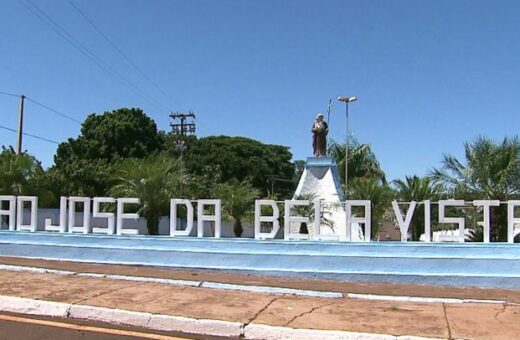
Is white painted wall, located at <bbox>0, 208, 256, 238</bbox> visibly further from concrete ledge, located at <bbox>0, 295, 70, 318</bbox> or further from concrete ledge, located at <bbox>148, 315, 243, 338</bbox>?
concrete ledge, located at <bbox>148, 315, 243, 338</bbox>

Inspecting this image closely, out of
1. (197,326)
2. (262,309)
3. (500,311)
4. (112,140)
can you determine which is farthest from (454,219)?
(112,140)

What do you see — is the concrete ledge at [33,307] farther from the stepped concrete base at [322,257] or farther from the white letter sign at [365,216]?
the white letter sign at [365,216]

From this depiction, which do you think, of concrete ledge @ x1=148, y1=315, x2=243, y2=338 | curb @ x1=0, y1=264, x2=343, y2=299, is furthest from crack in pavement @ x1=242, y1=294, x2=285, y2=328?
curb @ x1=0, y1=264, x2=343, y2=299

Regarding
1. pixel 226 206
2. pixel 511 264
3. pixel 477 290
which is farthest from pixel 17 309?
pixel 226 206

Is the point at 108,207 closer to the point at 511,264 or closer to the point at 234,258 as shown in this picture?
the point at 234,258

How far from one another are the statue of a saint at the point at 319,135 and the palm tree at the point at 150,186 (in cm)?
568

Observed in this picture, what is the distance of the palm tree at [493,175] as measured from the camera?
1523 cm

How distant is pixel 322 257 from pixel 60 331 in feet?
22.1

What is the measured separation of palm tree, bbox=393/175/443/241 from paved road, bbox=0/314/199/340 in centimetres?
1208

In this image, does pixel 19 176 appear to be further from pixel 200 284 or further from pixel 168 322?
pixel 168 322

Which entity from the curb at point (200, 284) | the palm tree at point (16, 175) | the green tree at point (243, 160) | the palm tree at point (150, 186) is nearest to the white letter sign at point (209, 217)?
the curb at point (200, 284)

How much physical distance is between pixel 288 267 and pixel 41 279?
5232 mm

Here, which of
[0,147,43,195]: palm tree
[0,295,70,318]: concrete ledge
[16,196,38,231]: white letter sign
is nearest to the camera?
[0,295,70,318]: concrete ledge

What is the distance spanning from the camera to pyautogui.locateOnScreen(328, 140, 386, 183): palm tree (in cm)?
3534
